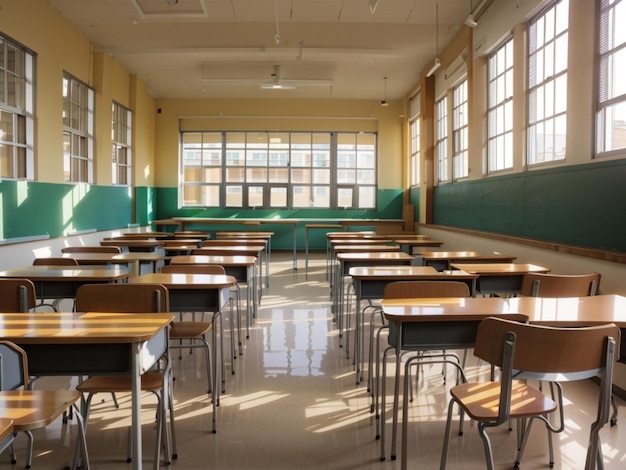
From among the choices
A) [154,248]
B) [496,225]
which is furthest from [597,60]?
[154,248]

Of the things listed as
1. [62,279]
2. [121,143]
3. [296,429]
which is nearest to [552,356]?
[296,429]

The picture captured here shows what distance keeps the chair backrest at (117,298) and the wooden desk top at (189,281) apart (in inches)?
16.1

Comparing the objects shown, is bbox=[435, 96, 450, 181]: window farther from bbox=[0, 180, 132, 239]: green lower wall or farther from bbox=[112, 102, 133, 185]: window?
bbox=[112, 102, 133, 185]: window

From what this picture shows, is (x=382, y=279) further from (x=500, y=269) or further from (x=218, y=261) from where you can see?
(x=218, y=261)

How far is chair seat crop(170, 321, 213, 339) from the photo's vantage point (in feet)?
11.0

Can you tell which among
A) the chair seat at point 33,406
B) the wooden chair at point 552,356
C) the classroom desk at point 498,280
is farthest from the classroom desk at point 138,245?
the wooden chair at point 552,356

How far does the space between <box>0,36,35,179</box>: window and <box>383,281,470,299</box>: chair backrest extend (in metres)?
5.46

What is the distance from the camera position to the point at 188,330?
137 inches

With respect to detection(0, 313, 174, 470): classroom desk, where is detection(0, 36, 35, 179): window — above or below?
above

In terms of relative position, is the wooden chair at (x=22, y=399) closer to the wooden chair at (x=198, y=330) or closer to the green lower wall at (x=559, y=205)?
the wooden chair at (x=198, y=330)

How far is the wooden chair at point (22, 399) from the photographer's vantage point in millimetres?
1480

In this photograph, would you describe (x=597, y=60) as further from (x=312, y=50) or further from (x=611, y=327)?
(x=312, y=50)

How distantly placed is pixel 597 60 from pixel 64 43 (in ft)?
23.8

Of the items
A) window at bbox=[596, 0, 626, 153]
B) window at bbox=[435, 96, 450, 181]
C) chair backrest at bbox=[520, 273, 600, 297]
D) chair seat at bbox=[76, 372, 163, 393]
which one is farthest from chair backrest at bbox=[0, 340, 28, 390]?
window at bbox=[435, 96, 450, 181]
